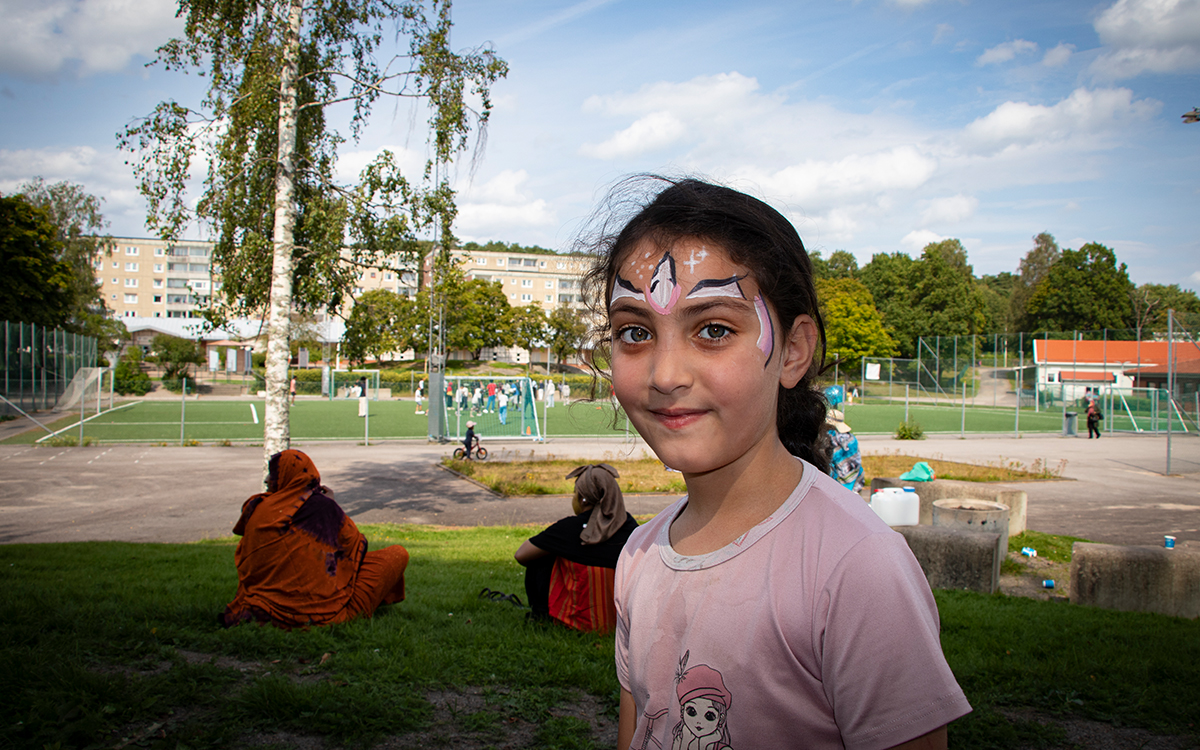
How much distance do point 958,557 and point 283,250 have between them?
9.28 m

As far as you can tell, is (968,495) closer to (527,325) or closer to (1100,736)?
(1100,736)

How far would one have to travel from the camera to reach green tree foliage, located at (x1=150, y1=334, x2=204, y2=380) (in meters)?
58.9

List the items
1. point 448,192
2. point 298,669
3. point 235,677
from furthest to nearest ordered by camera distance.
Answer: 1. point 448,192
2. point 298,669
3. point 235,677

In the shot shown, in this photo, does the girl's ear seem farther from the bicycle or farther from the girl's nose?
the bicycle

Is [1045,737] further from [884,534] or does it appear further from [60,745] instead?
[60,745]

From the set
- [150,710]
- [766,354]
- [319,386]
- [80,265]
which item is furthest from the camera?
[319,386]

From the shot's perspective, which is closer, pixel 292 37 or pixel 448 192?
pixel 292 37

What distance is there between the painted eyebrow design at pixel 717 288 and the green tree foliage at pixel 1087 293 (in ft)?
287

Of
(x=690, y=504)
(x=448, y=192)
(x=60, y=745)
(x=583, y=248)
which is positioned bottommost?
(x=60, y=745)

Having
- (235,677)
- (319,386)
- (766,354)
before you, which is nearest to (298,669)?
(235,677)

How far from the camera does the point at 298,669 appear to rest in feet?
14.7

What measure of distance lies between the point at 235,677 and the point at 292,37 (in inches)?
357

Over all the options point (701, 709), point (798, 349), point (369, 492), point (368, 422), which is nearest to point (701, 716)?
point (701, 709)

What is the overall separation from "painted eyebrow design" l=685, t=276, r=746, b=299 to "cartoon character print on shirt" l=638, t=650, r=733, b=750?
662mm
